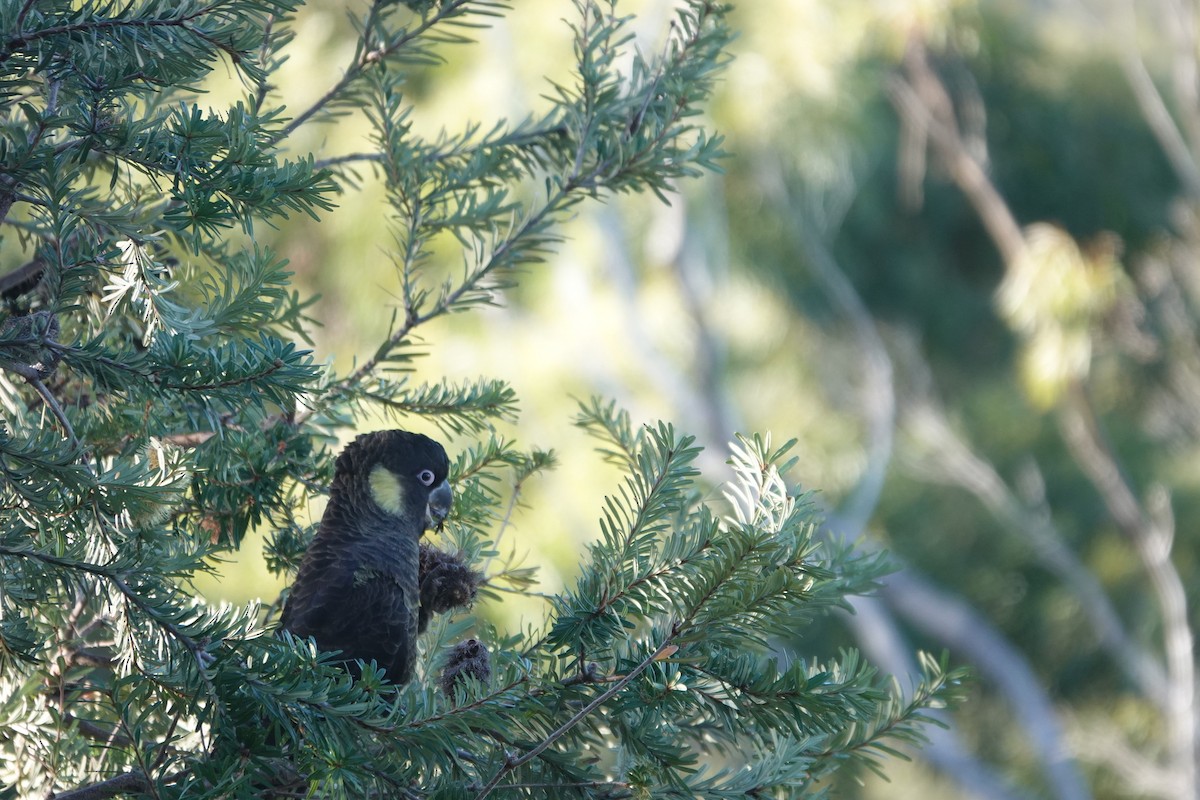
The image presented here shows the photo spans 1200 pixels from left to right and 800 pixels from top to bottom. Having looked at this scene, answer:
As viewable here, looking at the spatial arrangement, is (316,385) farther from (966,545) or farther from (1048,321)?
(966,545)

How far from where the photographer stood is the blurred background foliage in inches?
207

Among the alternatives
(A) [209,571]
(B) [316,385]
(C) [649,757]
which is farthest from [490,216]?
(C) [649,757]

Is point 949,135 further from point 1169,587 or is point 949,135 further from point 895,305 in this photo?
point 895,305

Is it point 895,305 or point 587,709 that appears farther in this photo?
point 895,305

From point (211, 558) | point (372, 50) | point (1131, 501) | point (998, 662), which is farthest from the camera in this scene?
point (998, 662)

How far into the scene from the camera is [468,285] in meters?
1.06

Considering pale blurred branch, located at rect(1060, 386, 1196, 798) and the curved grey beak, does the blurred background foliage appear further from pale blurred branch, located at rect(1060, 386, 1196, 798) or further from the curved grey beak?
the curved grey beak

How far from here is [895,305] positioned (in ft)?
25.9

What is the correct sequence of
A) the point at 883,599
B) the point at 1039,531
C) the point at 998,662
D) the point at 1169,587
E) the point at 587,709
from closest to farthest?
the point at 587,709
the point at 1169,587
the point at 1039,531
the point at 883,599
the point at 998,662

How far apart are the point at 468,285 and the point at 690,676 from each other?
460mm

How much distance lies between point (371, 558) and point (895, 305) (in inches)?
286

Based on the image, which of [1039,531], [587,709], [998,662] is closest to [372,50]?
[587,709]

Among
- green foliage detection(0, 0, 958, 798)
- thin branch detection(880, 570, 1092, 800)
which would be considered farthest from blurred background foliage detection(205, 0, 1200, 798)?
green foliage detection(0, 0, 958, 798)

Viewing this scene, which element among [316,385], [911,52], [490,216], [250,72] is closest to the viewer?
[250,72]
